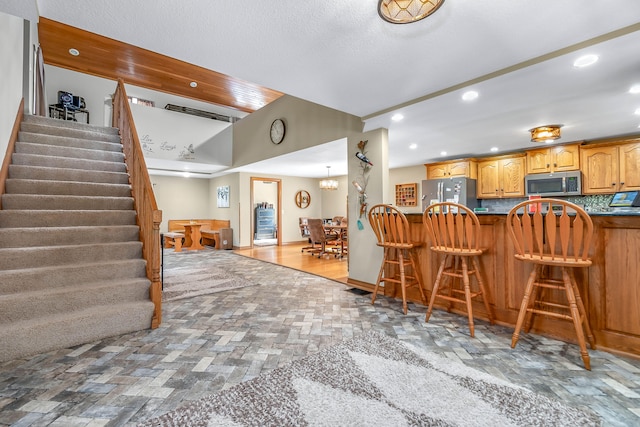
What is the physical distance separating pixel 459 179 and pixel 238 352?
214 inches

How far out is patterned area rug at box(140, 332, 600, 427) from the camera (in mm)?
1392

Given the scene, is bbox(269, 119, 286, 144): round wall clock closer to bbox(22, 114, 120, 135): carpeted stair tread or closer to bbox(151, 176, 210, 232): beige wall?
bbox(22, 114, 120, 135): carpeted stair tread

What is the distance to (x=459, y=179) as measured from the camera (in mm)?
5902

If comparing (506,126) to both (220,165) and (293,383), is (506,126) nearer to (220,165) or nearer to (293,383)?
(293,383)

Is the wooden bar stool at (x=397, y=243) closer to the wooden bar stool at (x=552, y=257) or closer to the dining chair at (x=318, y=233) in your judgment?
the wooden bar stool at (x=552, y=257)

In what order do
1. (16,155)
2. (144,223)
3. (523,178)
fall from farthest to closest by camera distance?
(523,178), (16,155), (144,223)

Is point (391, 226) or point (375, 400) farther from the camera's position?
point (391, 226)

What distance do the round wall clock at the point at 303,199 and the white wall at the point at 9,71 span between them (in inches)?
257

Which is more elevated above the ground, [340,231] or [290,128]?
[290,128]

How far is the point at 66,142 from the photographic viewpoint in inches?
158

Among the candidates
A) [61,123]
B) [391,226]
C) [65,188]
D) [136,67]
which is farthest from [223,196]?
[391,226]

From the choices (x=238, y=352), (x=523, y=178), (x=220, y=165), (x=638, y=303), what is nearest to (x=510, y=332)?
(x=638, y=303)

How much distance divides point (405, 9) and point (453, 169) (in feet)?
17.0

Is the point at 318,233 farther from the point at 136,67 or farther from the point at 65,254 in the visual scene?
the point at 136,67
